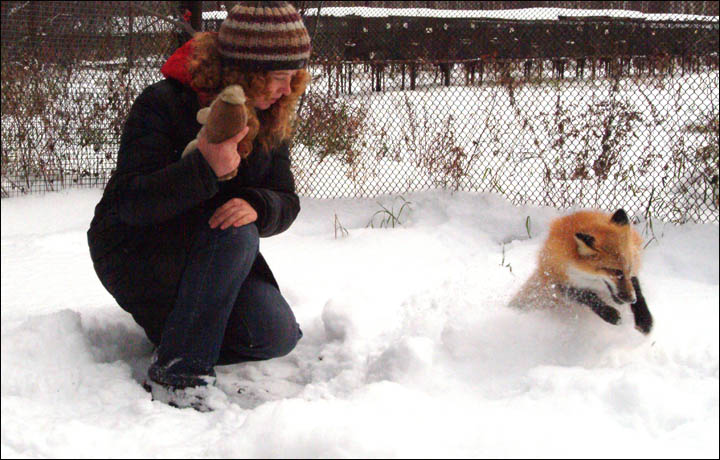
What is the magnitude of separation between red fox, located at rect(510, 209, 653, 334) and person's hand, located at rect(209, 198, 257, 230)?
1.46 meters

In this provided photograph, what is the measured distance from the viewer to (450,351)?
115 inches

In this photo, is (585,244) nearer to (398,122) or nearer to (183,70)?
(183,70)

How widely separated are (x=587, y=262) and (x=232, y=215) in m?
1.65

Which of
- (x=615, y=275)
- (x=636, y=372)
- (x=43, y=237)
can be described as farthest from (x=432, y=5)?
(x=636, y=372)

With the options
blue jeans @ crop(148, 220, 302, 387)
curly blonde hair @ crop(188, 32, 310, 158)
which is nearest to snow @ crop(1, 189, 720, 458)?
blue jeans @ crop(148, 220, 302, 387)

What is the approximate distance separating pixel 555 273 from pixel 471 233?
167cm

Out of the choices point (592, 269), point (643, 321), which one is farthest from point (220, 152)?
point (643, 321)

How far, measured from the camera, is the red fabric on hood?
2.59 meters

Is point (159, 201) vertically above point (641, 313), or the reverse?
point (159, 201)

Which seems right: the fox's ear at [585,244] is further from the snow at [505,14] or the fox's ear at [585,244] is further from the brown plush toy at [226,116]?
the snow at [505,14]

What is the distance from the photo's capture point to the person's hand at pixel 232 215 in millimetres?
2574

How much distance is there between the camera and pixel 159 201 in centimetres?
243

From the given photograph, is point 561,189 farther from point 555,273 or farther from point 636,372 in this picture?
point 636,372

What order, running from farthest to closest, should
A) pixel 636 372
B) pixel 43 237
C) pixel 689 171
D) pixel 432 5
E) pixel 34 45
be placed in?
pixel 432 5, pixel 34 45, pixel 689 171, pixel 43 237, pixel 636 372
